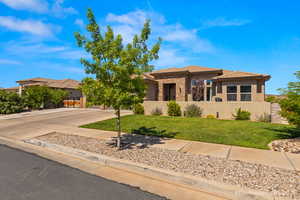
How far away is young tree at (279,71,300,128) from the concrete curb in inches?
205

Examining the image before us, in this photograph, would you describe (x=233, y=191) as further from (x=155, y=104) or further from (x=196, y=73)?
(x=196, y=73)

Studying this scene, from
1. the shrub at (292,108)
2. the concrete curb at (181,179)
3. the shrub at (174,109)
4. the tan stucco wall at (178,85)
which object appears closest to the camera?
the concrete curb at (181,179)

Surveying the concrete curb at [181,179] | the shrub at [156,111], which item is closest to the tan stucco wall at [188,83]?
the shrub at [156,111]

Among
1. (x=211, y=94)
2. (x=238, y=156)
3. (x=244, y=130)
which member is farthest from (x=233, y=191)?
(x=211, y=94)

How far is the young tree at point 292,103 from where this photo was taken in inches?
273

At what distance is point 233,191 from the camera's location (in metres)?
3.55

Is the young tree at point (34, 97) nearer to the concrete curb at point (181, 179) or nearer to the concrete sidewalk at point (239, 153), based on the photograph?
the concrete curb at point (181, 179)

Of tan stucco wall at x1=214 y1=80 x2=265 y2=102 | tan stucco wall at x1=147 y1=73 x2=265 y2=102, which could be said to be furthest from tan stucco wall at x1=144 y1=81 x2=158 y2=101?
tan stucco wall at x1=214 y1=80 x2=265 y2=102

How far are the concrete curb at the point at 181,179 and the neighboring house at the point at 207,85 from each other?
1507 cm

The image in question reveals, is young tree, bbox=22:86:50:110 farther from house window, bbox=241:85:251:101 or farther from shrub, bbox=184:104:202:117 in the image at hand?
house window, bbox=241:85:251:101

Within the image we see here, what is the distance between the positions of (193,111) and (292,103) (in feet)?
29.2

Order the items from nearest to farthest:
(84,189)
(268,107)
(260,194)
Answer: (260,194) < (84,189) < (268,107)

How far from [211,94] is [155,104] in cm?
675

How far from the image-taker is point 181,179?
13.6ft
